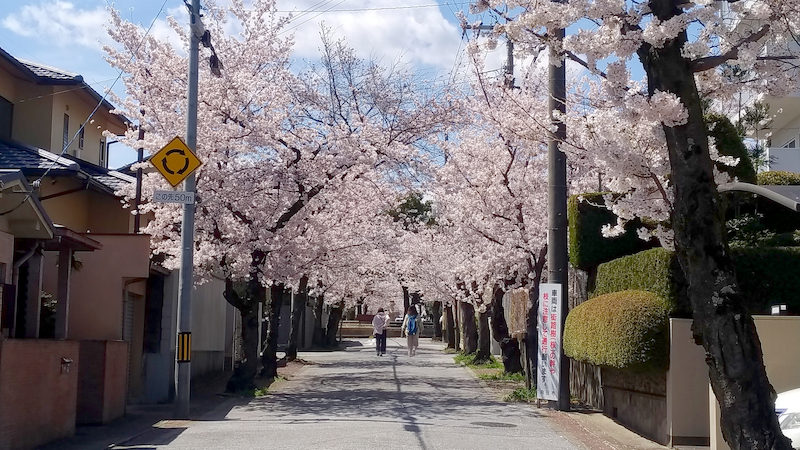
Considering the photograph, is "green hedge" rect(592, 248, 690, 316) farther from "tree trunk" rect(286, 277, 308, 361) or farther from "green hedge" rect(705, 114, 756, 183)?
"tree trunk" rect(286, 277, 308, 361)

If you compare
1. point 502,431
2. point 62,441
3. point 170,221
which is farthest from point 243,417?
point 170,221

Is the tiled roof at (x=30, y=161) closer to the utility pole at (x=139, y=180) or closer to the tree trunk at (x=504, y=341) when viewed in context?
the utility pole at (x=139, y=180)

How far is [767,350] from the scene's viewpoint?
11109 mm

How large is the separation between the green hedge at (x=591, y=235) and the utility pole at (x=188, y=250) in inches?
292

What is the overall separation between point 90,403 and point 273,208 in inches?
275

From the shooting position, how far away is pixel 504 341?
24.4 m

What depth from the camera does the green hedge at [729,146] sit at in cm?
A: 1472

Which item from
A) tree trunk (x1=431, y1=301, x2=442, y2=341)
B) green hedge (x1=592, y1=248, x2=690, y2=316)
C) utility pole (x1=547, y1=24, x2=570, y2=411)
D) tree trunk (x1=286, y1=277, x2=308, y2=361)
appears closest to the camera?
green hedge (x1=592, y1=248, x2=690, y2=316)

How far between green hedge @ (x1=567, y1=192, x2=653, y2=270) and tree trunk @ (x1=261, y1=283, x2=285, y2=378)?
864cm

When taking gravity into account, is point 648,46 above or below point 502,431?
above

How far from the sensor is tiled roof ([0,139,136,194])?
56.3ft

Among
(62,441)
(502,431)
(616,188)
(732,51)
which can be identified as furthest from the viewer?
(502,431)

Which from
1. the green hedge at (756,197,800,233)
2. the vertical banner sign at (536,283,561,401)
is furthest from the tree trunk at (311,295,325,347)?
the green hedge at (756,197,800,233)

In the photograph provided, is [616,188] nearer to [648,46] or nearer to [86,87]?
[648,46]
